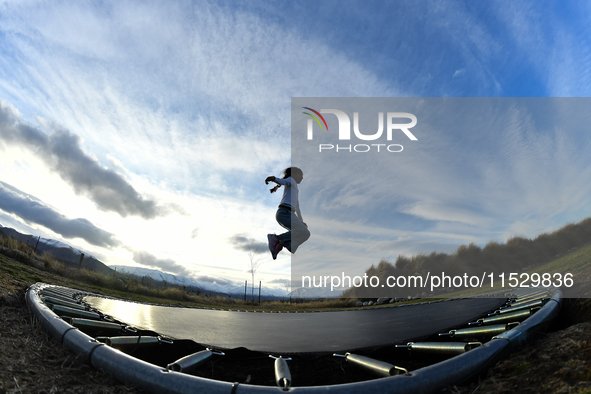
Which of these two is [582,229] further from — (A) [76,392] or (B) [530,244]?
(A) [76,392]

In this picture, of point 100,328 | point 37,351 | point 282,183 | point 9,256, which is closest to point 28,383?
point 37,351

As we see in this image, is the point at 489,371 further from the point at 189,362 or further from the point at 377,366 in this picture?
the point at 189,362

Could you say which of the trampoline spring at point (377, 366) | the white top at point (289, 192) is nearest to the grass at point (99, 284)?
the white top at point (289, 192)

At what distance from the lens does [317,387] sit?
3.08 feet

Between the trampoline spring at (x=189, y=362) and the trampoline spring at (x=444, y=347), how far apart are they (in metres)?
1.11

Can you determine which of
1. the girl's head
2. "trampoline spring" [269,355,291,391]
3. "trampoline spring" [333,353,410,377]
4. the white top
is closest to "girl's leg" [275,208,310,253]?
the white top

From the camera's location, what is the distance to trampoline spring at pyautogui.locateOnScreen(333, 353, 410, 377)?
1.14 m

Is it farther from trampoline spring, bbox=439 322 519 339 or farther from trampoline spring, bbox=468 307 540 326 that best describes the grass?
trampoline spring, bbox=439 322 519 339

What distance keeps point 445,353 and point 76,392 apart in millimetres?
1612

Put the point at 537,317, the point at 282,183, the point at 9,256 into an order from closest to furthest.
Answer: the point at 537,317 → the point at 282,183 → the point at 9,256

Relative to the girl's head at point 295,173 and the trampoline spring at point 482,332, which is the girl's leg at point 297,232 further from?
the trampoline spring at point 482,332

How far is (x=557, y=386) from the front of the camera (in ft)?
3.04

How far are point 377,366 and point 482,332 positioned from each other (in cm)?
94

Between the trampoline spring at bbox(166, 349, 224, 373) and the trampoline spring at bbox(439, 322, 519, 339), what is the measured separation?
1.58m
